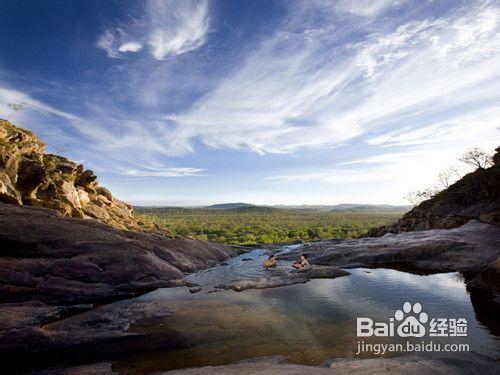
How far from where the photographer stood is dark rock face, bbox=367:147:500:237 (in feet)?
91.8

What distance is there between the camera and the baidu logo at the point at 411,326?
10.4 m

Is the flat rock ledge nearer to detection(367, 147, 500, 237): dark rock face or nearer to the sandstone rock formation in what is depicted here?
the sandstone rock formation

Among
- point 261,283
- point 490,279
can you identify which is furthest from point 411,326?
point 261,283

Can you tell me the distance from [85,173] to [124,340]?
2773 cm

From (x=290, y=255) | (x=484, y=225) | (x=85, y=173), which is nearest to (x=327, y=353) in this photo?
(x=290, y=255)

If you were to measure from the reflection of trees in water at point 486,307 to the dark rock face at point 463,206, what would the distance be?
474 inches

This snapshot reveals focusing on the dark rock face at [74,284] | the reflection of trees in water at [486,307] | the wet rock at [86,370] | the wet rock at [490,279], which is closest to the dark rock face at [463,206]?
the wet rock at [490,279]

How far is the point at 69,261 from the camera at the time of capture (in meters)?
15.7

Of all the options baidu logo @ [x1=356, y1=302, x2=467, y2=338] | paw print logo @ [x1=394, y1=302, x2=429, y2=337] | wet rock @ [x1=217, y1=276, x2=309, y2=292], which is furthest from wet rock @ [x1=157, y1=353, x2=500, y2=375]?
wet rock @ [x1=217, y1=276, x2=309, y2=292]

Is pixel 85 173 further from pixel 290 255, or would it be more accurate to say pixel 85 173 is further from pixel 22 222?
pixel 290 255

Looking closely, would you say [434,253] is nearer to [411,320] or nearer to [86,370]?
[411,320]

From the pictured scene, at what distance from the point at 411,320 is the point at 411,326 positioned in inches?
22.2

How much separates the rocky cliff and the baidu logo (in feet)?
72.2

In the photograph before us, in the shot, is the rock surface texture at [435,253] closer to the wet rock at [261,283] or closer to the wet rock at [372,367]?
the wet rock at [261,283]
